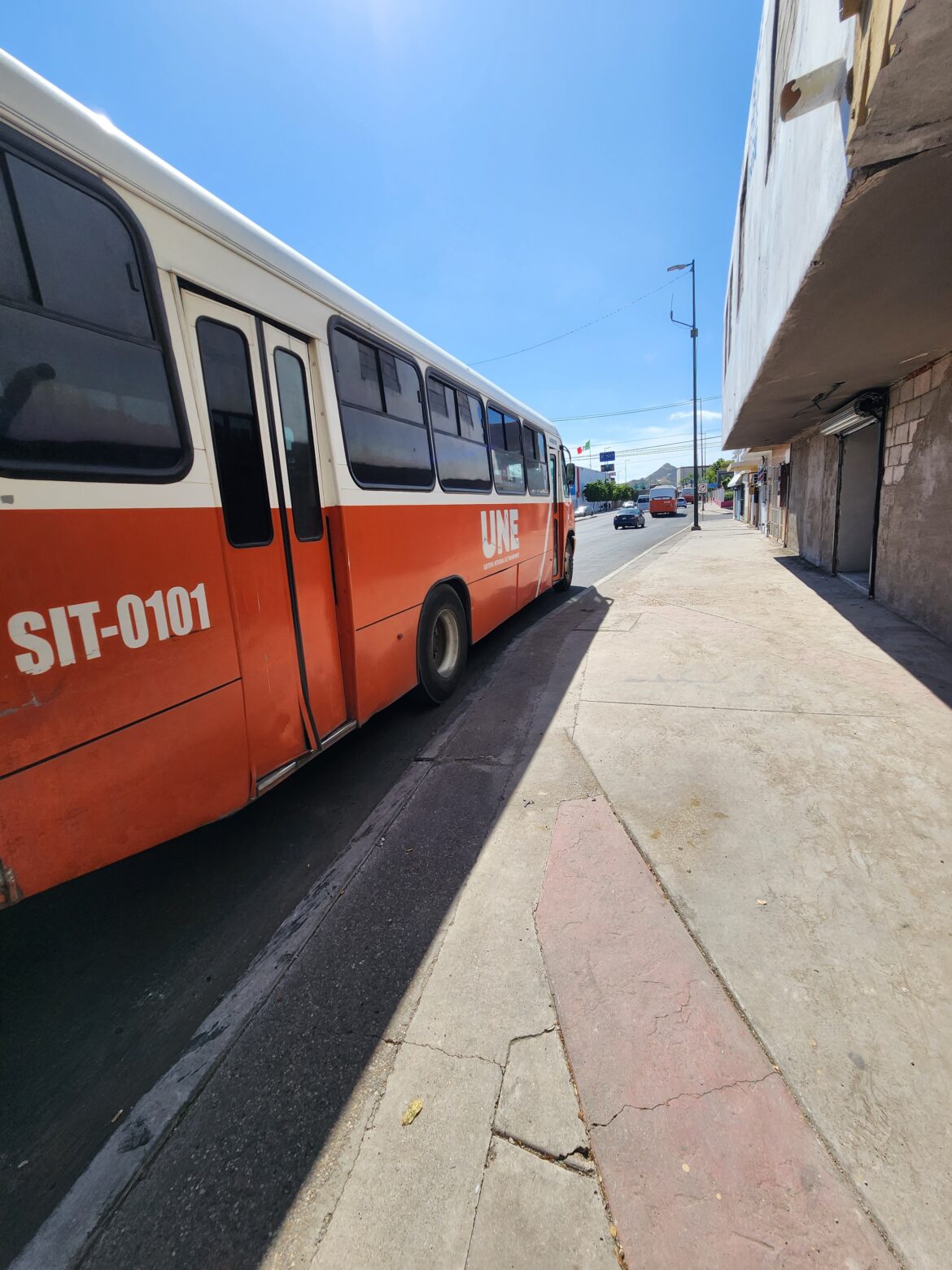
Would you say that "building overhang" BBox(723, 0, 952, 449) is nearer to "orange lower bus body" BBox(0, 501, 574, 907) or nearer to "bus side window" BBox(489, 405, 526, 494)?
"bus side window" BBox(489, 405, 526, 494)

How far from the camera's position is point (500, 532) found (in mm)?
6656

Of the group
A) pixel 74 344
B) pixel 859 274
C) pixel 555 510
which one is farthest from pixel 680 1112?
pixel 555 510

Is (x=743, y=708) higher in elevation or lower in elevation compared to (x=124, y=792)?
lower

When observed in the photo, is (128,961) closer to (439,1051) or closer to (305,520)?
(439,1051)

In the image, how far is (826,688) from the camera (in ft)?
16.6

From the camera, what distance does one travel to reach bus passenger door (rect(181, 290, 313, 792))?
2.65 meters

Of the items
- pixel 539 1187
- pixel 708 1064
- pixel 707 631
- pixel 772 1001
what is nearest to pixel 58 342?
pixel 539 1187

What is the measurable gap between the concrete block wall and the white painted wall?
1.99 meters

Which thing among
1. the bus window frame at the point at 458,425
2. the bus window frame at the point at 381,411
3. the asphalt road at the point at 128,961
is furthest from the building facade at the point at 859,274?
the asphalt road at the point at 128,961

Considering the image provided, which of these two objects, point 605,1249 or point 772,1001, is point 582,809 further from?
point 605,1249

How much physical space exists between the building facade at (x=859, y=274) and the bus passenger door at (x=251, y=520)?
2966 mm

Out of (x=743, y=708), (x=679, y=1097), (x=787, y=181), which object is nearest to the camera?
(x=679, y=1097)

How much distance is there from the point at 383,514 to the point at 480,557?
2.17 meters

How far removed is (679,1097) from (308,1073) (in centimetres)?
127
